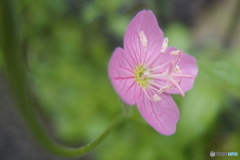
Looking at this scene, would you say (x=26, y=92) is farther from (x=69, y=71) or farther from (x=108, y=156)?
Result: (x=69, y=71)

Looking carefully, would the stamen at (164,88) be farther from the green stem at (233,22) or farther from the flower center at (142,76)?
the green stem at (233,22)

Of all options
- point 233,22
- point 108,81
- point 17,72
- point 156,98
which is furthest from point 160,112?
point 108,81

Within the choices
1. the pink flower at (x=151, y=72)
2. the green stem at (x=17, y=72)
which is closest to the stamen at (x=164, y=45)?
the pink flower at (x=151, y=72)

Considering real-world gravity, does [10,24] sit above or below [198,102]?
above

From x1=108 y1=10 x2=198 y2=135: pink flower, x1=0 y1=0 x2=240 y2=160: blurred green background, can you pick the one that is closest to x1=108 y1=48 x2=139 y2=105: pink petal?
x1=108 y1=10 x2=198 y2=135: pink flower

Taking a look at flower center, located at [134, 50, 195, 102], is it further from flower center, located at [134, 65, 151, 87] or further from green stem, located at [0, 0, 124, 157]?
green stem, located at [0, 0, 124, 157]

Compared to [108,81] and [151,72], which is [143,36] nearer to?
[151,72]

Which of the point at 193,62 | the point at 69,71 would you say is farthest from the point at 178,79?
the point at 69,71
